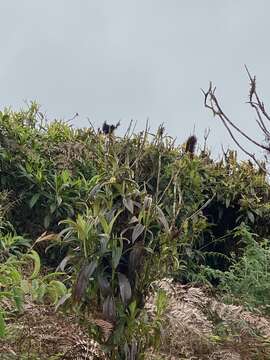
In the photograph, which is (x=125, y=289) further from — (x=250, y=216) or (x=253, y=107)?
(x=250, y=216)

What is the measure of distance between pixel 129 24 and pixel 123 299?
5519mm

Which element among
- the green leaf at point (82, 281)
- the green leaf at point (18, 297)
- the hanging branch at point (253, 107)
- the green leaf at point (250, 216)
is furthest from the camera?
the green leaf at point (250, 216)

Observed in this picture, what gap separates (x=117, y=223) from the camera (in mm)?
3266

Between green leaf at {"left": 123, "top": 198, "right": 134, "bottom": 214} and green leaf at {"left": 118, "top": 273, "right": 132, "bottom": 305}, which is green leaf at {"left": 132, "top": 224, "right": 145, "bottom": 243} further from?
green leaf at {"left": 118, "top": 273, "right": 132, "bottom": 305}

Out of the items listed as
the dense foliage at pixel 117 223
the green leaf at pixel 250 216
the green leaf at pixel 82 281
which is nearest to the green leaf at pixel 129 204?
the dense foliage at pixel 117 223

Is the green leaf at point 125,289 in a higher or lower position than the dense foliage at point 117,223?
lower

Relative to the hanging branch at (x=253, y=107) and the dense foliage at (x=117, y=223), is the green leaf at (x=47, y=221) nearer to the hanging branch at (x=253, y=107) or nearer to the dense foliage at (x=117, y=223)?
the dense foliage at (x=117, y=223)

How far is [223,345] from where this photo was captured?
3783 mm

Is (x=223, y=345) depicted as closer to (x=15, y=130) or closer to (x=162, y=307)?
(x=162, y=307)

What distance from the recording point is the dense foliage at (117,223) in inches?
124

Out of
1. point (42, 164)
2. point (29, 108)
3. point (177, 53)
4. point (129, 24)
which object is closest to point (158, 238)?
point (42, 164)

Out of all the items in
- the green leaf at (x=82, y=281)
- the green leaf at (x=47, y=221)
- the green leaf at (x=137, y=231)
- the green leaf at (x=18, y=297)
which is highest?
the green leaf at (x=47, y=221)

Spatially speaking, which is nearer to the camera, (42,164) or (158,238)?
(158,238)

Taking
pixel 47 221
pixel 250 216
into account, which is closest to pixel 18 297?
pixel 47 221
